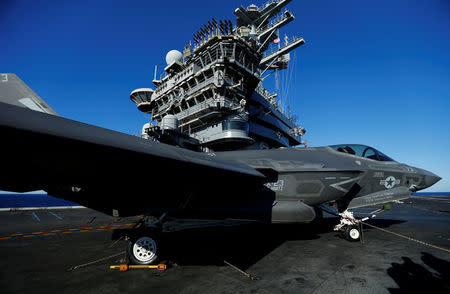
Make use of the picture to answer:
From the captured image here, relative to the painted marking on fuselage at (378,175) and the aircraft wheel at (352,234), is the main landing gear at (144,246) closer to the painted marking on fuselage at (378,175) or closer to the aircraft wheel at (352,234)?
the aircraft wheel at (352,234)

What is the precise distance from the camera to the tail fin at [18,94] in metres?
4.87

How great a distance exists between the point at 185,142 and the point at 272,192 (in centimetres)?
2020

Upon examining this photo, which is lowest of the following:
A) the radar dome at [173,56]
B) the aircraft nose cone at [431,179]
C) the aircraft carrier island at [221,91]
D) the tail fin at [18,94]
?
the aircraft nose cone at [431,179]

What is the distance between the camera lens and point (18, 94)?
16.3ft

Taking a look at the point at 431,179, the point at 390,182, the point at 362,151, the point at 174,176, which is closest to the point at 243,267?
the point at 174,176

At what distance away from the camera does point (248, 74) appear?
25.3 meters

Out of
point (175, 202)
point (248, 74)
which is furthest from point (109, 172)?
point (248, 74)

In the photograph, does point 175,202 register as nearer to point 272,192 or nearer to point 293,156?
point 272,192

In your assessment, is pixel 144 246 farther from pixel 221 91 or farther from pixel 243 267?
pixel 221 91

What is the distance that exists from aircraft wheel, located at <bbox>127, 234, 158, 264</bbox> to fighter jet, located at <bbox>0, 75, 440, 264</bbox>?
2 centimetres

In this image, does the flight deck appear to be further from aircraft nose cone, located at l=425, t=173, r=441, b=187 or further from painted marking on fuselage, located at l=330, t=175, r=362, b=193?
aircraft nose cone, located at l=425, t=173, r=441, b=187

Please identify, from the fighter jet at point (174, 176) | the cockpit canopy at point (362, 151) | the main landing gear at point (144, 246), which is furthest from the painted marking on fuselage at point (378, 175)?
the main landing gear at point (144, 246)

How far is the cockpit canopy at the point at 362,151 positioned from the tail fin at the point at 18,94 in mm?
10438

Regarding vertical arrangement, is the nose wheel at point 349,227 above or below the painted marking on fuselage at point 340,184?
below
